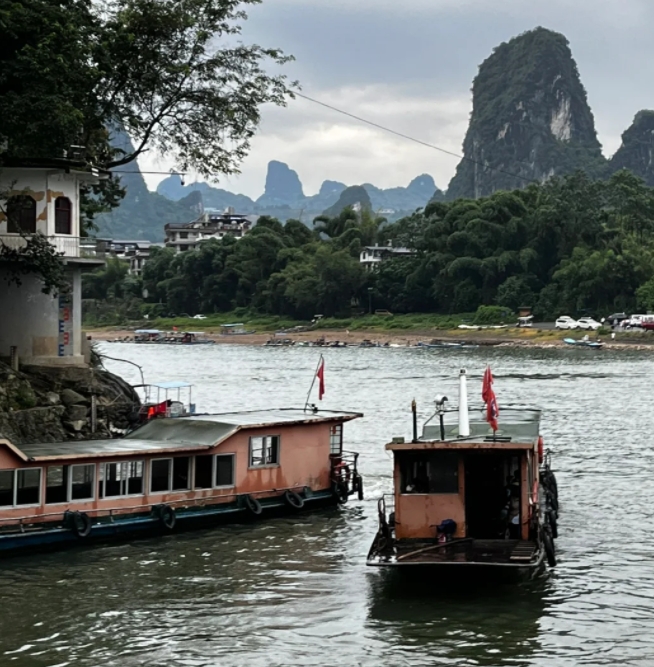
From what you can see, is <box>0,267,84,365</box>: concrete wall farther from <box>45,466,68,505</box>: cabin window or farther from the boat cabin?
the boat cabin

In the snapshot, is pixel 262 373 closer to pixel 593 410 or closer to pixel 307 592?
pixel 593 410

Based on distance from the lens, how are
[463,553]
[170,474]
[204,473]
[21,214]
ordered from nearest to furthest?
[463,553]
[170,474]
[204,473]
[21,214]

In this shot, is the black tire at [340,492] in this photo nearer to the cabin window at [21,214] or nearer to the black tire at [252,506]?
the black tire at [252,506]

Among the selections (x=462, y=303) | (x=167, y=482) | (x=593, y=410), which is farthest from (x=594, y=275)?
(x=167, y=482)

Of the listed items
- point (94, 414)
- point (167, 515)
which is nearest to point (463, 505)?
point (167, 515)

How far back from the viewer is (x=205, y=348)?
126 metres

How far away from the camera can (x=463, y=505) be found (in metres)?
21.3

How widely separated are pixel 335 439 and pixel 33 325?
495 inches

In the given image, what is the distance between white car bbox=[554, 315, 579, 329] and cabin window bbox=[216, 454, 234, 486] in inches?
3794

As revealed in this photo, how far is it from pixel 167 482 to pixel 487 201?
→ 11533cm

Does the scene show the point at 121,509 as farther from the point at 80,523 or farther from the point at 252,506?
the point at 252,506

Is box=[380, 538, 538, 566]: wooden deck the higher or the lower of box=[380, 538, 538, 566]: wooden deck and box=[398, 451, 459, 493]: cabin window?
the lower

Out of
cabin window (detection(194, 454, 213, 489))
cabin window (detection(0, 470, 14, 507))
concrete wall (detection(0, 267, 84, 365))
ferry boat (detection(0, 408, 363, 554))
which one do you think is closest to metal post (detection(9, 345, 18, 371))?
concrete wall (detection(0, 267, 84, 365))

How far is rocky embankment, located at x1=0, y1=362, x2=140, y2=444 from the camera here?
102 ft
